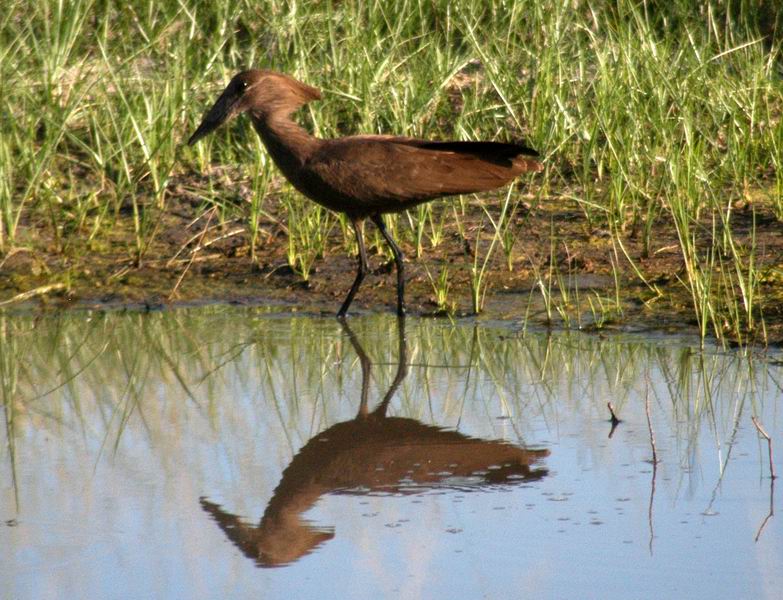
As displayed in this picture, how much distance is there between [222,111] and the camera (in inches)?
256

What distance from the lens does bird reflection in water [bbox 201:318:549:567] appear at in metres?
3.46

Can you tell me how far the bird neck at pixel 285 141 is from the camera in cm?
602

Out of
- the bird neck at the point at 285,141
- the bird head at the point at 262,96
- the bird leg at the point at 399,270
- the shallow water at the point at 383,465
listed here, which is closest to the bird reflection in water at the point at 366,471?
the shallow water at the point at 383,465

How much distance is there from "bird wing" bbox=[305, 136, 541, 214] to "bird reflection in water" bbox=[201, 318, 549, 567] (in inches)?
61.5

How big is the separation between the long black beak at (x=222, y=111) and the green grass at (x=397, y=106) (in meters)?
0.36

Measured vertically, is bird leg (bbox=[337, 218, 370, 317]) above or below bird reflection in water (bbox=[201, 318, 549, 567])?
above

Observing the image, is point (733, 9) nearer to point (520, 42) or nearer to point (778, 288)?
point (520, 42)

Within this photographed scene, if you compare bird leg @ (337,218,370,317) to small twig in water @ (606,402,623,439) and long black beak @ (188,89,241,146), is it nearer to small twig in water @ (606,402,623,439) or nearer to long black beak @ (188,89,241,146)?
long black beak @ (188,89,241,146)

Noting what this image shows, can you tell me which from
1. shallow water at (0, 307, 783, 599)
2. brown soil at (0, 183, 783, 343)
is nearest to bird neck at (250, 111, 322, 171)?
brown soil at (0, 183, 783, 343)

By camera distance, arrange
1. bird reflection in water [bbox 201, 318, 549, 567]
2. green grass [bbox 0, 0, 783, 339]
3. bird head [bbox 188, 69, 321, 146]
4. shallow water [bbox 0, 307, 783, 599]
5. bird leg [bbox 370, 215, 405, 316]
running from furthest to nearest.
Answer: green grass [bbox 0, 0, 783, 339]
bird head [bbox 188, 69, 321, 146]
bird leg [bbox 370, 215, 405, 316]
bird reflection in water [bbox 201, 318, 549, 567]
shallow water [bbox 0, 307, 783, 599]

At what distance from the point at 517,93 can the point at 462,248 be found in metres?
1.34

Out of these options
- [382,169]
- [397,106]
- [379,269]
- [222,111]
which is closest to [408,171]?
[382,169]

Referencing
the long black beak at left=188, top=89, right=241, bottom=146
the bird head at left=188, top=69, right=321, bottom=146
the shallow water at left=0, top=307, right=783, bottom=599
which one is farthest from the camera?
the long black beak at left=188, top=89, right=241, bottom=146

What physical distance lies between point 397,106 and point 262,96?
1.30m
